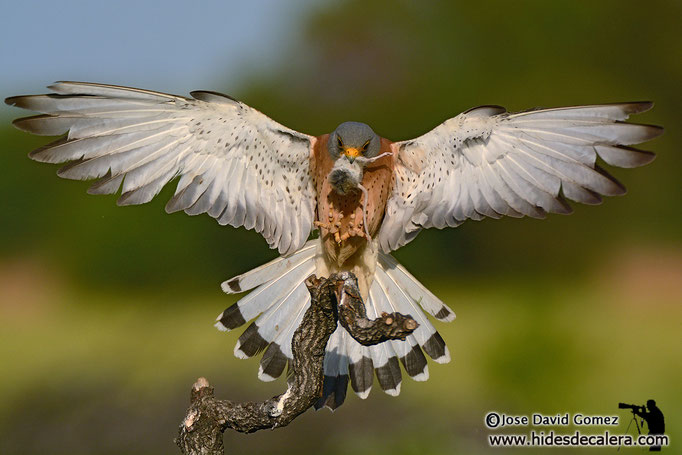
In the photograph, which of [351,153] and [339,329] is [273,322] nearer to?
[339,329]

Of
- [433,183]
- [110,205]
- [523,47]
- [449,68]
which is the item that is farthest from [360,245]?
[523,47]

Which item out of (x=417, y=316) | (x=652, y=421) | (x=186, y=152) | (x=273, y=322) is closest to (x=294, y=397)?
(x=273, y=322)

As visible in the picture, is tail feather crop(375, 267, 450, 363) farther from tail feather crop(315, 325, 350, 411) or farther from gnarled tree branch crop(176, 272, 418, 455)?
A: gnarled tree branch crop(176, 272, 418, 455)

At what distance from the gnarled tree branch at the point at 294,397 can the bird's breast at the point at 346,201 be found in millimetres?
611

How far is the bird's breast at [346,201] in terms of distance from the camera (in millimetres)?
4043

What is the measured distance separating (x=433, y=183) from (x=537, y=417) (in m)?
3.22

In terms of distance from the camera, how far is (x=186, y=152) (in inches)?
157

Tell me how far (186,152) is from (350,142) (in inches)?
31.3

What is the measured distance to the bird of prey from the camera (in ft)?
12.4

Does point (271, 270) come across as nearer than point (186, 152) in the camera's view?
No

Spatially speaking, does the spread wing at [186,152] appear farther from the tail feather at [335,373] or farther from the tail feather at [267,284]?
the tail feather at [335,373]

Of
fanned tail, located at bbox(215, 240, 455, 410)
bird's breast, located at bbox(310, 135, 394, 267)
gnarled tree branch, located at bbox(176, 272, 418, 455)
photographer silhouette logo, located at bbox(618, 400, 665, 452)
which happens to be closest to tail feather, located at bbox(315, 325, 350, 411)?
fanned tail, located at bbox(215, 240, 455, 410)

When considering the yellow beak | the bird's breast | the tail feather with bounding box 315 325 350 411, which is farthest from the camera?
the tail feather with bounding box 315 325 350 411

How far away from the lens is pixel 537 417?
665cm
